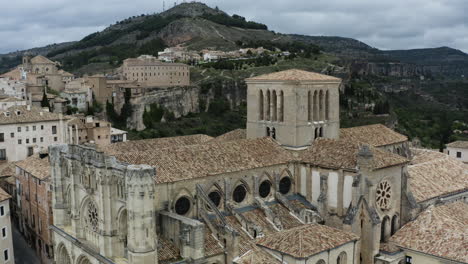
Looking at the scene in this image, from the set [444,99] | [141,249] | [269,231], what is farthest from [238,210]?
[444,99]

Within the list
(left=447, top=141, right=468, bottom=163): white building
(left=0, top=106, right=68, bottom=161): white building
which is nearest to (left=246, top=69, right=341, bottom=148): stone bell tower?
(left=447, top=141, right=468, bottom=163): white building

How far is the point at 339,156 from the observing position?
103 feet

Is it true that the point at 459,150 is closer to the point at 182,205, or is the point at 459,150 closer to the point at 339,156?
the point at 339,156

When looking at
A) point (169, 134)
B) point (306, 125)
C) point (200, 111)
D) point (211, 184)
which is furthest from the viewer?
point (200, 111)

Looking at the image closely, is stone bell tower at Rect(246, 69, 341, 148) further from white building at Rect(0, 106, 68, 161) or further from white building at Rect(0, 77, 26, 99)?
white building at Rect(0, 77, 26, 99)

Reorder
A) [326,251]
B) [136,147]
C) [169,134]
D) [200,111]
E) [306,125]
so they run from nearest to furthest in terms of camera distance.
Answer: [326,251], [306,125], [136,147], [169,134], [200,111]

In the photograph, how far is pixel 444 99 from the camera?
539 feet

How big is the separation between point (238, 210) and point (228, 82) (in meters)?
84.8

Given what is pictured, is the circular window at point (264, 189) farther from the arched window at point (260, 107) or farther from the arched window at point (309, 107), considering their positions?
the arched window at point (260, 107)

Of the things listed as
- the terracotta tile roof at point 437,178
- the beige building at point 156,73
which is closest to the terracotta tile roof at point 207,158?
the terracotta tile roof at point 437,178

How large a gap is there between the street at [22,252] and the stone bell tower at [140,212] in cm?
2393

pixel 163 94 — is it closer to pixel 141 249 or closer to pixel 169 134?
pixel 169 134

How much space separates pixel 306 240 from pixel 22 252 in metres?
31.6

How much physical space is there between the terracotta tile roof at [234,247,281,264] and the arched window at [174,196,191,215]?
451cm
